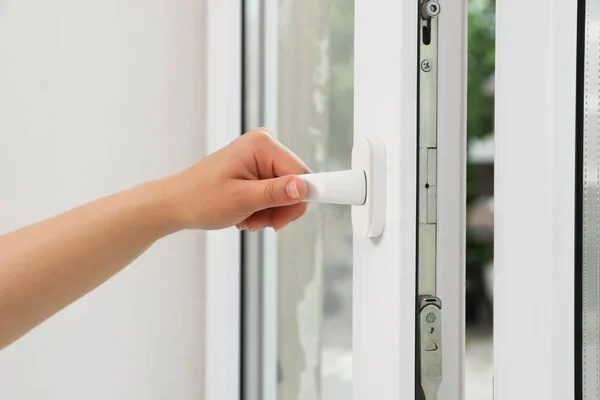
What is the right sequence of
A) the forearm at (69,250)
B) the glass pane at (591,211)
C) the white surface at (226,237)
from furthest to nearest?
the white surface at (226,237)
the forearm at (69,250)
the glass pane at (591,211)

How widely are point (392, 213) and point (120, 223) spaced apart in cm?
26

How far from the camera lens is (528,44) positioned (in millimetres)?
293

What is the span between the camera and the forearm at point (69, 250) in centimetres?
49

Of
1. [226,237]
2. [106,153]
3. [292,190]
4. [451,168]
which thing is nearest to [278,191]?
Answer: [292,190]

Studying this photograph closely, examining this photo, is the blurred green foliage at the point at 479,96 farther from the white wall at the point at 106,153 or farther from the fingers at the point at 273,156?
the white wall at the point at 106,153

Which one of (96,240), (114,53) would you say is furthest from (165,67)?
(96,240)

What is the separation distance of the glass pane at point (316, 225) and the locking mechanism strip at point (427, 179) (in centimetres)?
17

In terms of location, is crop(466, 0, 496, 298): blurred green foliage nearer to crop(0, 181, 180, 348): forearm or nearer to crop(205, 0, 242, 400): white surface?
crop(0, 181, 180, 348): forearm

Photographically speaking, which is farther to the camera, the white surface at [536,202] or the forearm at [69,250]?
the forearm at [69,250]

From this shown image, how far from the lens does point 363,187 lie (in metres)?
0.40

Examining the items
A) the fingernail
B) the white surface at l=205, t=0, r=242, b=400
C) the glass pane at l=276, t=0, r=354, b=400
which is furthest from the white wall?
the fingernail

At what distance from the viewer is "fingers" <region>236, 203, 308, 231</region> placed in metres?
0.53

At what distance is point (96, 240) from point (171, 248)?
0.51 metres

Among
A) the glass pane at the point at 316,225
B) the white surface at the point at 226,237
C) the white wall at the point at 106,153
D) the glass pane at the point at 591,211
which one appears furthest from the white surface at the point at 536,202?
the white wall at the point at 106,153
